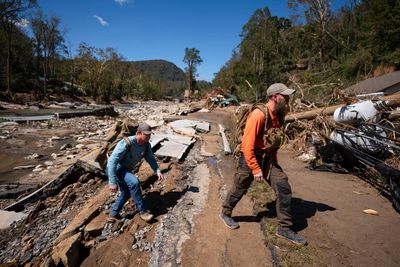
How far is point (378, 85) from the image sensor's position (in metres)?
13.1

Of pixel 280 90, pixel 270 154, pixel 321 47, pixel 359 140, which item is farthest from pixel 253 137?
pixel 321 47

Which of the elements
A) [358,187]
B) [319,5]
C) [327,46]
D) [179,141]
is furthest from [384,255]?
[327,46]

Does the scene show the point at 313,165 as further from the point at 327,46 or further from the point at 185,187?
the point at 327,46

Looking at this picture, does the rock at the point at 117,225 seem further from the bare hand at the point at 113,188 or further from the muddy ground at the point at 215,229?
the bare hand at the point at 113,188

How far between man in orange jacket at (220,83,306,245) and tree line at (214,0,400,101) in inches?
575

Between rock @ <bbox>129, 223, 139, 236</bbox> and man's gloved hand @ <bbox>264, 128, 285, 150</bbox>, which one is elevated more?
man's gloved hand @ <bbox>264, 128, 285, 150</bbox>

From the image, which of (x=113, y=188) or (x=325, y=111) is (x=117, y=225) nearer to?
(x=113, y=188)

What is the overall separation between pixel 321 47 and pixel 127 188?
31.8 meters

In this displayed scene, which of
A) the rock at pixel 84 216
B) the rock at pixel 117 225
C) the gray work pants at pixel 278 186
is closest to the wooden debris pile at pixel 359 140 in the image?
the gray work pants at pixel 278 186

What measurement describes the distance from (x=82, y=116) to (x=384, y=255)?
18.0 metres

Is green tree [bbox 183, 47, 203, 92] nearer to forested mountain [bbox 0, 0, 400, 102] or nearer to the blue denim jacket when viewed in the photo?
forested mountain [bbox 0, 0, 400, 102]

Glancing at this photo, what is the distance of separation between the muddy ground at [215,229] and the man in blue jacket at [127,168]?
258 millimetres

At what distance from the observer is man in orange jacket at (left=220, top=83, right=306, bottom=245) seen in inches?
115

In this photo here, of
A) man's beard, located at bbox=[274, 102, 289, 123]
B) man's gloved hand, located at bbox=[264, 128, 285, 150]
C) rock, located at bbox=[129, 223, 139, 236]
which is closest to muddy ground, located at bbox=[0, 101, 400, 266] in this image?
rock, located at bbox=[129, 223, 139, 236]
